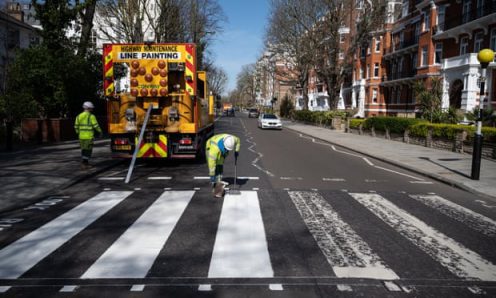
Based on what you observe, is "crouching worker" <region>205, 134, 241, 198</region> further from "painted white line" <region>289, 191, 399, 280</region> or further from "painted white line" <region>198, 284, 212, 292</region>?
"painted white line" <region>198, 284, 212, 292</region>

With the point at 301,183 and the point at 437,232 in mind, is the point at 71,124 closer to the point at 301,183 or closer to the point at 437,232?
the point at 301,183

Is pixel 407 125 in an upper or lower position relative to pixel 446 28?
lower

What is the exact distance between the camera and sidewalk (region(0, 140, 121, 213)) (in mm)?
7656

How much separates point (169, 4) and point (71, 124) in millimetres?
16125

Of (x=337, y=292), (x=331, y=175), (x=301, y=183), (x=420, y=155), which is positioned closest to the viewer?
(x=337, y=292)

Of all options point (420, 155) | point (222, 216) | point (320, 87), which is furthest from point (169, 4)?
point (320, 87)

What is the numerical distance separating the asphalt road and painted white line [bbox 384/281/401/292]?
1 cm

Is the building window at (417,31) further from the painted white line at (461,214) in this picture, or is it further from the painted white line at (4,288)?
the painted white line at (4,288)

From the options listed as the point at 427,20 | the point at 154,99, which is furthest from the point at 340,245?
the point at 427,20

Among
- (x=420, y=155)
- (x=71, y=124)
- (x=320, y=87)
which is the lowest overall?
(x=420, y=155)

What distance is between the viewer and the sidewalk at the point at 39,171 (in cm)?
766

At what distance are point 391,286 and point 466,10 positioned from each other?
3636 centimetres

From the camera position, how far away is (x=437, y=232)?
5930 mm

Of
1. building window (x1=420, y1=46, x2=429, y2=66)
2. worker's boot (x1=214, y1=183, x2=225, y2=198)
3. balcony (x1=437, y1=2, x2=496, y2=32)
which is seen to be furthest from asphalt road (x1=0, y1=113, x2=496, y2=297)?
building window (x1=420, y1=46, x2=429, y2=66)
